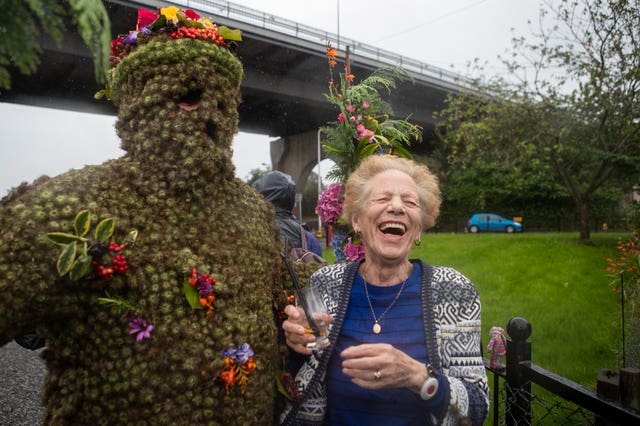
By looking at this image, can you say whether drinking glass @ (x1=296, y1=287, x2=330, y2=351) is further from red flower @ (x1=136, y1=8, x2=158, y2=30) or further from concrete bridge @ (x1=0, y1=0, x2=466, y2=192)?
concrete bridge @ (x1=0, y1=0, x2=466, y2=192)

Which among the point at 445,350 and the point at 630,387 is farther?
the point at 630,387

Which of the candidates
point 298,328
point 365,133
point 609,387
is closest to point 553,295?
point 609,387

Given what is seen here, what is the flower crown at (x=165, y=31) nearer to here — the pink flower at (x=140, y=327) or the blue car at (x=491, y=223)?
the pink flower at (x=140, y=327)

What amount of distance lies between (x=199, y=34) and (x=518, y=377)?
2.38 metres

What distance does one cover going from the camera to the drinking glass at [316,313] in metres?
1.61

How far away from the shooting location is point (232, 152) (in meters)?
1.98

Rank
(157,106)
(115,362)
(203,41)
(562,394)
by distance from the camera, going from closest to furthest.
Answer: (115,362)
(157,106)
(203,41)
(562,394)

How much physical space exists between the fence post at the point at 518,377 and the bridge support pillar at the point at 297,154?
1651 centimetres

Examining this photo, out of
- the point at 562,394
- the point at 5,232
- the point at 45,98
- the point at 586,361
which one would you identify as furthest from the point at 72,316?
the point at 45,98

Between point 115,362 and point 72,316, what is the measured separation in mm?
208

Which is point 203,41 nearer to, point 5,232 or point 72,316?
point 5,232

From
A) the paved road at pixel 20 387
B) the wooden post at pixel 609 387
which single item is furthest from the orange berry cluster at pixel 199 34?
the paved road at pixel 20 387

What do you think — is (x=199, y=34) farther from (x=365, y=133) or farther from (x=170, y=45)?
(x=365, y=133)

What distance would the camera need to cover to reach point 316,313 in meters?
1.63
